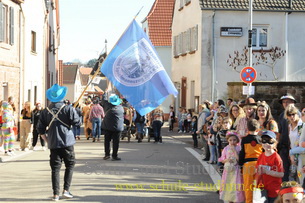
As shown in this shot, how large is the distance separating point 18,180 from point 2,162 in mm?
3697

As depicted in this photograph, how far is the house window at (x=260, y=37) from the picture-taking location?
102ft

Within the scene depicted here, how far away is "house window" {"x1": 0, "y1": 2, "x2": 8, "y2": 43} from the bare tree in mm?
12555

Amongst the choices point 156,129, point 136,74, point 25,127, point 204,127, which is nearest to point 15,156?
point 25,127

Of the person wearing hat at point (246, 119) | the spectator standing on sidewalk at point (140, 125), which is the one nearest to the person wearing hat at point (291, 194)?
the person wearing hat at point (246, 119)

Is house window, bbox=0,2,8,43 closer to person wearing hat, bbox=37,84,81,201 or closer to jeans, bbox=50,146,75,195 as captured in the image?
person wearing hat, bbox=37,84,81,201

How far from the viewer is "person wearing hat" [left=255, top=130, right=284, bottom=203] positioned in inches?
307

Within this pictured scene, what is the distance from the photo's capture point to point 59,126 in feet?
32.7

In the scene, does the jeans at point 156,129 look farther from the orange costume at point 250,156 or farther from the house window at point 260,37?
the orange costume at point 250,156

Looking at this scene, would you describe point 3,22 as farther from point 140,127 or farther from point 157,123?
point 157,123

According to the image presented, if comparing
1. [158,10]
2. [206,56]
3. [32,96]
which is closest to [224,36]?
[206,56]

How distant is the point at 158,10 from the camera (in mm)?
48281

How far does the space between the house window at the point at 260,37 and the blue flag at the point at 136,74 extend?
18.2m

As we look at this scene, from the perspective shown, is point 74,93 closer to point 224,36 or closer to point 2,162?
point 224,36

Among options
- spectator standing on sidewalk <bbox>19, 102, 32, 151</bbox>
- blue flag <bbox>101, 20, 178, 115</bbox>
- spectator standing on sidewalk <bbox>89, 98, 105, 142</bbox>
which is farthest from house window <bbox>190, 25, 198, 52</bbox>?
blue flag <bbox>101, 20, 178, 115</bbox>
